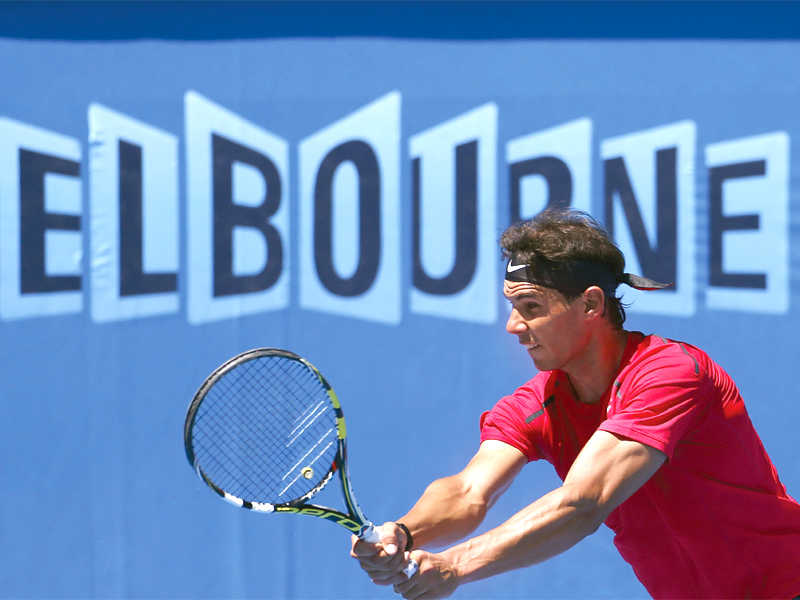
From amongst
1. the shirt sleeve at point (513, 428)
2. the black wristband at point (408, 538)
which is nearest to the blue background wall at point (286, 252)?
the shirt sleeve at point (513, 428)

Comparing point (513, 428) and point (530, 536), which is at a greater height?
point (513, 428)

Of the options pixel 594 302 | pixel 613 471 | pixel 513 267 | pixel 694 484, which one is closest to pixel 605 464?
pixel 613 471

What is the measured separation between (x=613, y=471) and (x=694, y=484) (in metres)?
0.30

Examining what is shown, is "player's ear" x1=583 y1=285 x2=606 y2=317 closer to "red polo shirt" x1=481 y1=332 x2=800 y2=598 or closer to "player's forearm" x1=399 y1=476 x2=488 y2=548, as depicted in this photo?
"red polo shirt" x1=481 y1=332 x2=800 y2=598

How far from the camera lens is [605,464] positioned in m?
1.56

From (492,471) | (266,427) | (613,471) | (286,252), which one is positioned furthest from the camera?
(286,252)

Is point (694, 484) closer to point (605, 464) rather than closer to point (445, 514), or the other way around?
point (605, 464)

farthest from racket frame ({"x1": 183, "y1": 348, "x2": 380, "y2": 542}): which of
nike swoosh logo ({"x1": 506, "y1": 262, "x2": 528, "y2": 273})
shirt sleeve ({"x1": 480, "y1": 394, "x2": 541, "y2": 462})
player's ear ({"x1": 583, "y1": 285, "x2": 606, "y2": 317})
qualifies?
player's ear ({"x1": 583, "y1": 285, "x2": 606, "y2": 317})

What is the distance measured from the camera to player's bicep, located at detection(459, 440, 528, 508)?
191 cm

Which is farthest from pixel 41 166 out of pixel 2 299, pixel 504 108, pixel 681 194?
pixel 681 194

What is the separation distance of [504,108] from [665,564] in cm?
207

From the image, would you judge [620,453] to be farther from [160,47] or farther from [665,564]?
[160,47]

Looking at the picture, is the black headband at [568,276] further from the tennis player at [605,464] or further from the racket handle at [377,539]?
the racket handle at [377,539]

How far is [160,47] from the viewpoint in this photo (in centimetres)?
329
